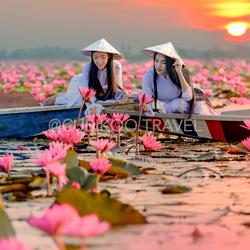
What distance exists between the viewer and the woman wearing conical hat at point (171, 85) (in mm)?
4090

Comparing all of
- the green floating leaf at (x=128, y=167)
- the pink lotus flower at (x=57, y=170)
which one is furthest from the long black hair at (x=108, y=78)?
the pink lotus flower at (x=57, y=170)

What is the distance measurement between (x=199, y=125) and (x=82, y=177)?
2212 millimetres

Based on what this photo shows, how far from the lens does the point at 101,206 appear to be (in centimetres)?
173

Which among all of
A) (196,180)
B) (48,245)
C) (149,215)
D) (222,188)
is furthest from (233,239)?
(196,180)

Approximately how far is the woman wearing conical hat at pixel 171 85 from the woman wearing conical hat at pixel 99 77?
1.84 ft

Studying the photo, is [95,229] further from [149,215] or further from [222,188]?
[222,188]

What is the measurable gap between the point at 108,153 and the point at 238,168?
0.80 metres

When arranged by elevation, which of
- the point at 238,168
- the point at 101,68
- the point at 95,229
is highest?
the point at 101,68

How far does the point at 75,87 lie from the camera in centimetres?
486

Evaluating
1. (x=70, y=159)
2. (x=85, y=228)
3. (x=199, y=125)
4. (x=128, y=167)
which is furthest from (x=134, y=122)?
(x=85, y=228)

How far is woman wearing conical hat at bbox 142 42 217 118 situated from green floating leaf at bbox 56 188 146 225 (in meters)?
2.37

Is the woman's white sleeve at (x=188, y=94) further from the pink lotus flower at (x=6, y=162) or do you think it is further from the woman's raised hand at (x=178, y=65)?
the pink lotus flower at (x=6, y=162)

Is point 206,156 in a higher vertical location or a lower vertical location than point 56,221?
lower

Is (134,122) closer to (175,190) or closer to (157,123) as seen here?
(157,123)
